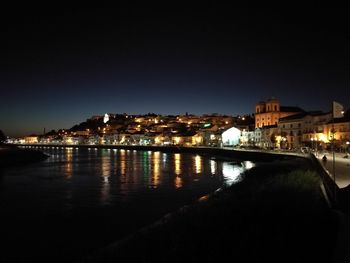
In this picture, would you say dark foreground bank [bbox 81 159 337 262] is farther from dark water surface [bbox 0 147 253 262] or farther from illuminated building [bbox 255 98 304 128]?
illuminated building [bbox 255 98 304 128]

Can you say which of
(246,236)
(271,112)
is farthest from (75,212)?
(271,112)

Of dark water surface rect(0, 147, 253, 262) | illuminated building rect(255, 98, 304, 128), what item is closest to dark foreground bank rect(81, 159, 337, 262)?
dark water surface rect(0, 147, 253, 262)

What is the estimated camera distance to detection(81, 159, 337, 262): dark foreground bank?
9.26 metres

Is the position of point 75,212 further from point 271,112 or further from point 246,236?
point 271,112

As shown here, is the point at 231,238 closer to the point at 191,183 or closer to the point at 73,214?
the point at 73,214

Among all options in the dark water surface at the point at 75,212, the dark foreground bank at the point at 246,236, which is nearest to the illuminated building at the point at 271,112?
the dark water surface at the point at 75,212

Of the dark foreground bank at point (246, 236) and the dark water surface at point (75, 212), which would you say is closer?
the dark foreground bank at point (246, 236)

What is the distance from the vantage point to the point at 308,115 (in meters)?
73.6

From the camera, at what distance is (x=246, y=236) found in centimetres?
1061

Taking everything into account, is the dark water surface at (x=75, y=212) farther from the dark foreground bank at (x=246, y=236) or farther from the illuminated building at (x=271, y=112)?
the illuminated building at (x=271, y=112)

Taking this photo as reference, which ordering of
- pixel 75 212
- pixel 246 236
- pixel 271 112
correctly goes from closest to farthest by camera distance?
1. pixel 246 236
2. pixel 75 212
3. pixel 271 112

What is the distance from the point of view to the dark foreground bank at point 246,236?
364 inches

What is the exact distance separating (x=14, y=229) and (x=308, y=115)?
66.1 m

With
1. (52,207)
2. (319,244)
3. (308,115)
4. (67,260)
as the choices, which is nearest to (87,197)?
(52,207)
